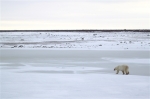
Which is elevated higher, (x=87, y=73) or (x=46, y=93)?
(x=87, y=73)

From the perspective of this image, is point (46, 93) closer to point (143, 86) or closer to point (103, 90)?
point (103, 90)

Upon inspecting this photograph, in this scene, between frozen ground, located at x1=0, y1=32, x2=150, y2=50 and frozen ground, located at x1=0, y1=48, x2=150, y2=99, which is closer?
frozen ground, located at x1=0, y1=48, x2=150, y2=99

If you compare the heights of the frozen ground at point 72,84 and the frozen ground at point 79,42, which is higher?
the frozen ground at point 79,42

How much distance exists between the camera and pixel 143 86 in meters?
A: 8.64

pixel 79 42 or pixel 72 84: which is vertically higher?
pixel 79 42

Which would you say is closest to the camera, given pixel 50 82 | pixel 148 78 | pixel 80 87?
pixel 80 87

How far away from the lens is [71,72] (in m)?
11.4

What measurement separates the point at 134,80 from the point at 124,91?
5.82 feet

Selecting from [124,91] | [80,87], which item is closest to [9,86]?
[80,87]

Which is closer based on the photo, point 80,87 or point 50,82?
point 80,87

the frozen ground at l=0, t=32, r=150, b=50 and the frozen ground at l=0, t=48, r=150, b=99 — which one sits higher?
the frozen ground at l=0, t=32, r=150, b=50

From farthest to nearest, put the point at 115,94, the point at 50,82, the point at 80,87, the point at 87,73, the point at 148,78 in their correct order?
the point at 87,73, the point at 148,78, the point at 50,82, the point at 80,87, the point at 115,94

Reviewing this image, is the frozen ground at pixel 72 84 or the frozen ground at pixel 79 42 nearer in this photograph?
the frozen ground at pixel 72 84

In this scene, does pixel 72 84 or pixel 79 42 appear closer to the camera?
pixel 72 84
